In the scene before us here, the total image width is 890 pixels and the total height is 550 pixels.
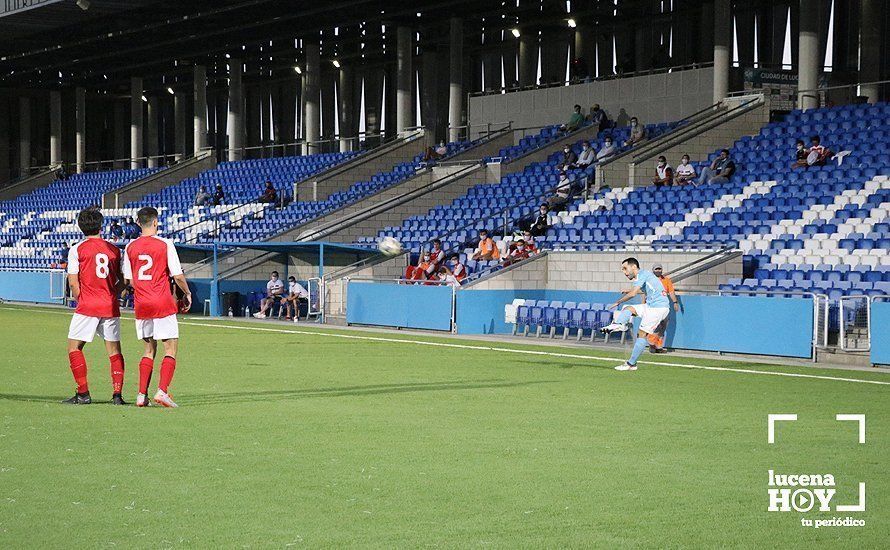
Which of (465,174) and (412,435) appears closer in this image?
(412,435)

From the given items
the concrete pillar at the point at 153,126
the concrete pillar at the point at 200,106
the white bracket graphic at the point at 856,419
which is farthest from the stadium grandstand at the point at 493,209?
the concrete pillar at the point at 153,126

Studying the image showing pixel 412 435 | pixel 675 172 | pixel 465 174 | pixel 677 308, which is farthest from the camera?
pixel 465 174

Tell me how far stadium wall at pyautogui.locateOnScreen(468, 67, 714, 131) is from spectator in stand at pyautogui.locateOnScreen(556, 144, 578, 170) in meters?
3.43

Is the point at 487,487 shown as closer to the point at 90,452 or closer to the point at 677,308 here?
the point at 90,452

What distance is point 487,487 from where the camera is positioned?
823cm

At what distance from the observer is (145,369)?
39.4 ft

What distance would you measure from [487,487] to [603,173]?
25589 millimetres

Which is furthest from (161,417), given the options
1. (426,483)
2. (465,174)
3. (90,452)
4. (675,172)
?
(465,174)

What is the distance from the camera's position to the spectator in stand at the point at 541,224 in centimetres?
3083

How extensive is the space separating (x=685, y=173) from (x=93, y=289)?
71.0 ft

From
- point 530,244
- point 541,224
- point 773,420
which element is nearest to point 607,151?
point 541,224

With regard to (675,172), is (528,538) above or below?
below

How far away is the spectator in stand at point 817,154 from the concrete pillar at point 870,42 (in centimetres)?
848

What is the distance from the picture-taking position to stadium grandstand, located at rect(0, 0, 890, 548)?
13.9 metres
